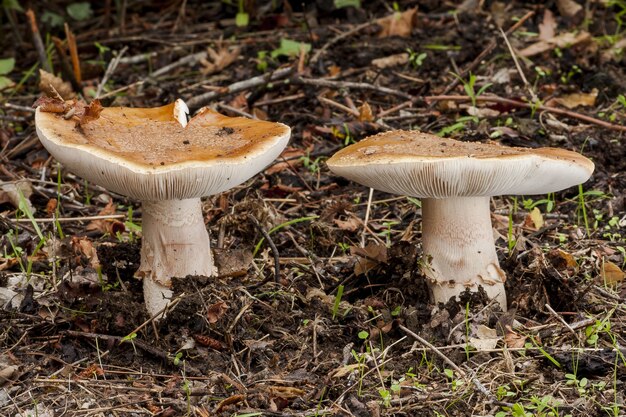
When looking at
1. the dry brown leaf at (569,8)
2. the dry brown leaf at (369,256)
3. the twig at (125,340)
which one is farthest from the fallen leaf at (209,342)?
the dry brown leaf at (569,8)

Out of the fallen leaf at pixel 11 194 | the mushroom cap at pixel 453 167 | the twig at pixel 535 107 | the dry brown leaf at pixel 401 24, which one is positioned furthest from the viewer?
the dry brown leaf at pixel 401 24

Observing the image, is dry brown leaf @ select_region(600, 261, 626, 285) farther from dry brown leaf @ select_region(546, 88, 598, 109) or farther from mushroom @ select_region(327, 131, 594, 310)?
dry brown leaf @ select_region(546, 88, 598, 109)

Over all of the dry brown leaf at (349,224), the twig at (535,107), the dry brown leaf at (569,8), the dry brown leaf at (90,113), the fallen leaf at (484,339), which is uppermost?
the dry brown leaf at (90,113)

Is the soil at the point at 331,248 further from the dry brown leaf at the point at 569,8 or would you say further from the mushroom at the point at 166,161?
the mushroom at the point at 166,161

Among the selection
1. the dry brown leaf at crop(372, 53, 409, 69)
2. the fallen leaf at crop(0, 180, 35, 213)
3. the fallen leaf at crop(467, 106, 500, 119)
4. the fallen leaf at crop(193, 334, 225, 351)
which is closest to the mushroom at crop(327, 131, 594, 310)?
the fallen leaf at crop(193, 334, 225, 351)

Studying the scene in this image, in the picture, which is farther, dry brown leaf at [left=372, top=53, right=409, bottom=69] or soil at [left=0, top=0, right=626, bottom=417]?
A: dry brown leaf at [left=372, top=53, right=409, bottom=69]

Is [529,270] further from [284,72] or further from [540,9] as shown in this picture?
[540,9]

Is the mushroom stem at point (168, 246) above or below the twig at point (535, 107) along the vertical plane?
above

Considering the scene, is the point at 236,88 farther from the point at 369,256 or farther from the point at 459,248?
the point at 459,248

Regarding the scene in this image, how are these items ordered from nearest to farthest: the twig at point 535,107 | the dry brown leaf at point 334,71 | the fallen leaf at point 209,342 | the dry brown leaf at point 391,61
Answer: the fallen leaf at point 209,342 < the twig at point 535,107 < the dry brown leaf at point 334,71 < the dry brown leaf at point 391,61
